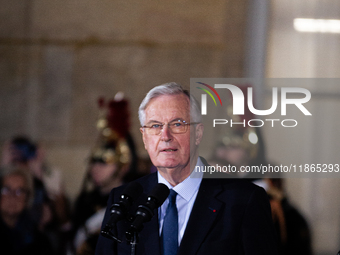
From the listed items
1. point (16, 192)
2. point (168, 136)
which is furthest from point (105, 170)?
point (168, 136)

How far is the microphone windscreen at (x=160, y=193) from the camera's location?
129cm

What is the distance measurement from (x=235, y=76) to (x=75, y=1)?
260cm

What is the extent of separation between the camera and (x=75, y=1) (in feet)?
19.7

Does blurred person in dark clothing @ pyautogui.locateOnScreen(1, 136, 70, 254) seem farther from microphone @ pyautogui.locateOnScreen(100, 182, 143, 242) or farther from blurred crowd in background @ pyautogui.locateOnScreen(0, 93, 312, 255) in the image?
microphone @ pyautogui.locateOnScreen(100, 182, 143, 242)

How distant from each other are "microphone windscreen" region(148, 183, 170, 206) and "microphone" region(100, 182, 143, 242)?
8 cm

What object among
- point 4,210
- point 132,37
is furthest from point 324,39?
point 4,210

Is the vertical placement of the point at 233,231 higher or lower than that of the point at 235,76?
lower

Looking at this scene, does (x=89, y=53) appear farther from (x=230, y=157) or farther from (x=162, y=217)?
(x=162, y=217)

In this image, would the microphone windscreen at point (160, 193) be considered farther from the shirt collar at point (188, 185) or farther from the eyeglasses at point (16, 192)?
the eyeglasses at point (16, 192)

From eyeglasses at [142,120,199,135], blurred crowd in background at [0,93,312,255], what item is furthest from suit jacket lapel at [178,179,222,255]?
blurred crowd in background at [0,93,312,255]

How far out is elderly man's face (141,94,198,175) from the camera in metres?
1.38

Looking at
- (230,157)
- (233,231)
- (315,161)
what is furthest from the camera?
(315,161)

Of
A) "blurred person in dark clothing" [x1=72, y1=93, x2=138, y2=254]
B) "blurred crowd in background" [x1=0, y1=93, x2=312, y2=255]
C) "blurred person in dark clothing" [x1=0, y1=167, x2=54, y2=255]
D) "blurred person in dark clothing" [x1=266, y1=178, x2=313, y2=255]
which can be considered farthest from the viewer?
"blurred person in dark clothing" [x1=72, y1=93, x2=138, y2=254]

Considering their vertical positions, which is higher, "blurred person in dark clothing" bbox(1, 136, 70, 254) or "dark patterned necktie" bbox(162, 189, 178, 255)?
"dark patterned necktie" bbox(162, 189, 178, 255)
